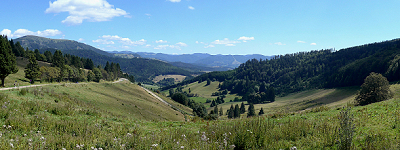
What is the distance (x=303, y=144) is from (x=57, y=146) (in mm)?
8952

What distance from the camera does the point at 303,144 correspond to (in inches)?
303

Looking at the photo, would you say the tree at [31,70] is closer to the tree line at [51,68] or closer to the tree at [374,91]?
the tree line at [51,68]

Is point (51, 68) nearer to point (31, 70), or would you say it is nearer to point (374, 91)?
point (31, 70)

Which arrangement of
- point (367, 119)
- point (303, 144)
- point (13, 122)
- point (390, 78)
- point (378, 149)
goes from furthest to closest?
point (390, 78)
point (367, 119)
point (13, 122)
point (303, 144)
point (378, 149)

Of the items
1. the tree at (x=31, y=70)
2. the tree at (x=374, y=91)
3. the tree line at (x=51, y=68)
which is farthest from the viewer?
the tree at (x=31, y=70)

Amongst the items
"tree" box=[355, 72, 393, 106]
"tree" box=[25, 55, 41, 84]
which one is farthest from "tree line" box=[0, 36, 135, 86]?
"tree" box=[355, 72, 393, 106]

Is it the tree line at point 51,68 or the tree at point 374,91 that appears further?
the tree line at point 51,68

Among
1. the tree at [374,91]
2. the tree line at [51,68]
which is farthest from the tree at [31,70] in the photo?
the tree at [374,91]

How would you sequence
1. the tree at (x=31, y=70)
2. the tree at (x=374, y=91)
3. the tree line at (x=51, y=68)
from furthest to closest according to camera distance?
the tree at (x=31, y=70), the tree line at (x=51, y=68), the tree at (x=374, y=91)

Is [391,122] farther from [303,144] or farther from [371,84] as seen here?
[371,84]

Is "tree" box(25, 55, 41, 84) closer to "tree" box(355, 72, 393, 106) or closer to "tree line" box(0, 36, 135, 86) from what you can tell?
"tree line" box(0, 36, 135, 86)

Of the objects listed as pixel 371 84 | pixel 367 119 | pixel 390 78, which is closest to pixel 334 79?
pixel 390 78

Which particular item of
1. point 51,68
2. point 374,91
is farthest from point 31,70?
point 374,91

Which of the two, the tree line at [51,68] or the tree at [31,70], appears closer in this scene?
the tree line at [51,68]
